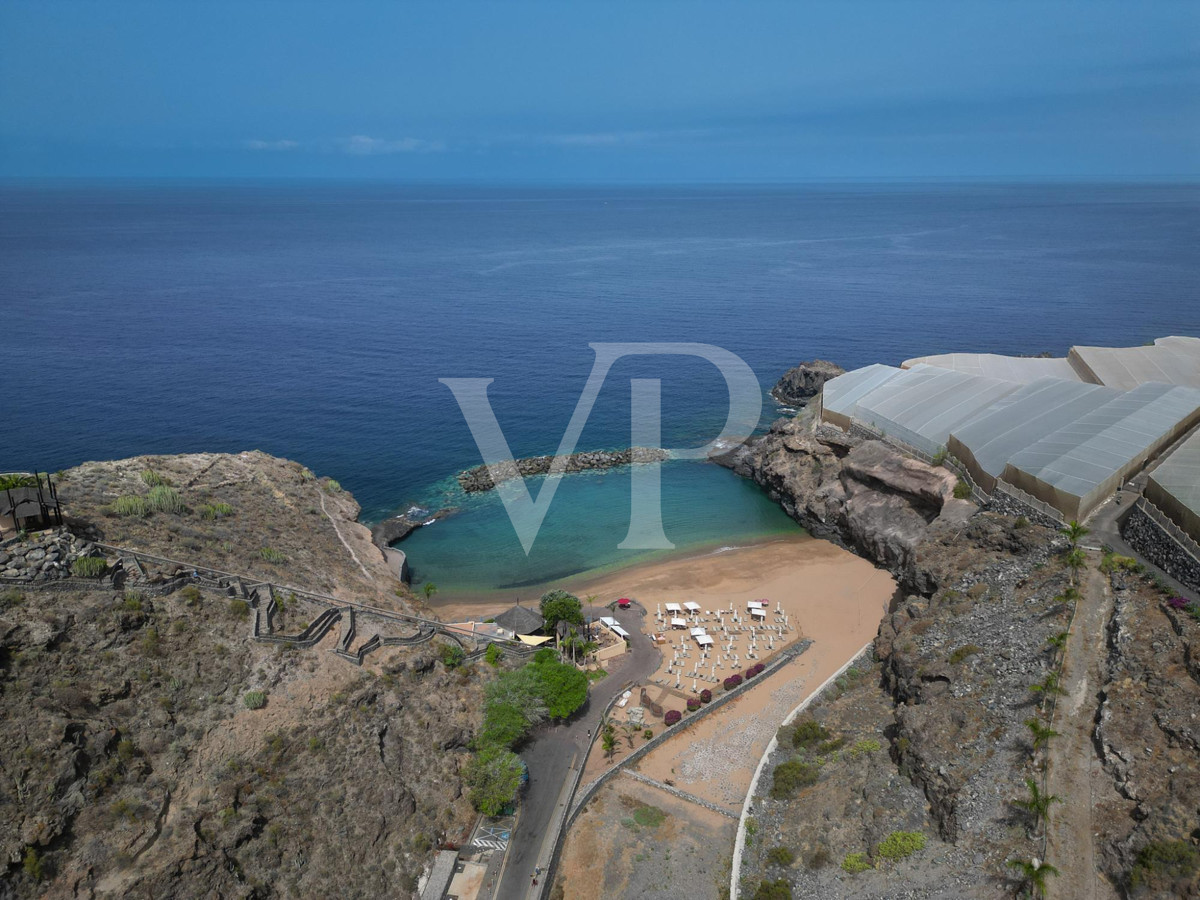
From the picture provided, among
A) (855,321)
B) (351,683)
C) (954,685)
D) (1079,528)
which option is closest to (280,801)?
(351,683)

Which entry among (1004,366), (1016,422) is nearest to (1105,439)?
(1016,422)

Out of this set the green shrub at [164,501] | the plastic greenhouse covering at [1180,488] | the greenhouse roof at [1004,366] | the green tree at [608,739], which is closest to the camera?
the green tree at [608,739]

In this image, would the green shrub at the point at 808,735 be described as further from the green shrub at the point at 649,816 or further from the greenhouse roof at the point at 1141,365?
the greenhouse roof at the point at 1141,365

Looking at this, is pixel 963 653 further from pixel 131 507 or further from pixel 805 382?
pixel 805 382

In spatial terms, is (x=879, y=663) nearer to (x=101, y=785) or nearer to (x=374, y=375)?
(x=101, y=785)

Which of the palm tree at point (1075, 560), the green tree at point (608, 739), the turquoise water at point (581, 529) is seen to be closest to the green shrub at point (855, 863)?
the green tree at point (608, 739)

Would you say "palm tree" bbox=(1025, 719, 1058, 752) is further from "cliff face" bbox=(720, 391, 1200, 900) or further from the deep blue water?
the deep blue water
